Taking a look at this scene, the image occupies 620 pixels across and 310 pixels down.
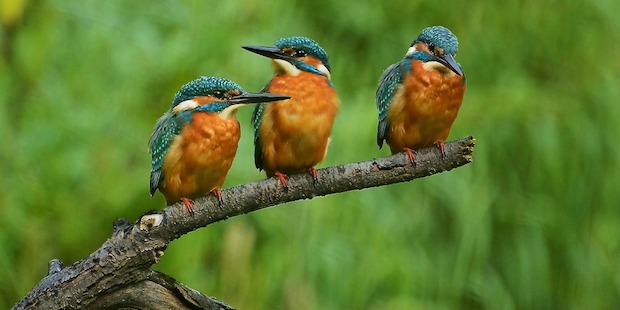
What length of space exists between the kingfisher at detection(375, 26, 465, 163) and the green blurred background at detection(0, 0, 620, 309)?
227cm

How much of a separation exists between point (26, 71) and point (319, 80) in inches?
113

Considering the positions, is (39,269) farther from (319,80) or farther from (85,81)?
(319,80)

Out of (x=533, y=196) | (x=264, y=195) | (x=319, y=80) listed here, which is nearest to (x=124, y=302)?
(x=264, y=195)

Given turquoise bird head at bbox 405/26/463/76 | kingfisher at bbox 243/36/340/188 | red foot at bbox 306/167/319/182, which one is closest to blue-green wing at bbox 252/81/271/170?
kingfisher at bbox 243/36/340/188

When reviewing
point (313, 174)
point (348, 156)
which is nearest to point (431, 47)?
point (313, 174)

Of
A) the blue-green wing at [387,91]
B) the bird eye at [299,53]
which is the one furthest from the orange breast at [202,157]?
the blue-green wing at [387,91]

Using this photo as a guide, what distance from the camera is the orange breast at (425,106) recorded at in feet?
8.22

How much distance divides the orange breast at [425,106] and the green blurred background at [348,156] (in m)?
2.30

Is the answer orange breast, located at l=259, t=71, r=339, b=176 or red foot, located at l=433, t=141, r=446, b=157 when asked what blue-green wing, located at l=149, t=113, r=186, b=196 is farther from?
red foot, located at l=433, t=141, r=446, b=157

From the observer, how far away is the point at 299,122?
2.57m

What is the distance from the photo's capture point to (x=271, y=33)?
18.9ft

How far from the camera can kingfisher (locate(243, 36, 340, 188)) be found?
2535 mm

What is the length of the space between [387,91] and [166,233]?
694 millimetres

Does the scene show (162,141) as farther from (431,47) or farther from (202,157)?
(431,47)
